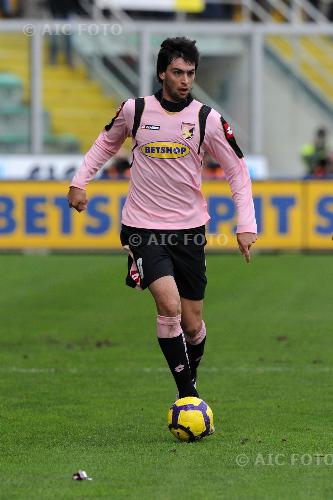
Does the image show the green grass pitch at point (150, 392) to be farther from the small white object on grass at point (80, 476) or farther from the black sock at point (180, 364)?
the black sock at point (180, 364)

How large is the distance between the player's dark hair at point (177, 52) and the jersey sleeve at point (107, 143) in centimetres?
34

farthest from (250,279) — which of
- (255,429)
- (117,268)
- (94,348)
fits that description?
(255,429)

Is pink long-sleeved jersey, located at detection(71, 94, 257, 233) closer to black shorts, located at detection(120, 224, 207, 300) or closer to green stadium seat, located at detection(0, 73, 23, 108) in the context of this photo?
black shorts, located at detection(120, 224, 207, 300)

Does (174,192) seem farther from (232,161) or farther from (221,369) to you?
(221,369)

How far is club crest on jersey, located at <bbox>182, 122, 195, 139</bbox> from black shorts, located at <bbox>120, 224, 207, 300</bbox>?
1.81 ft

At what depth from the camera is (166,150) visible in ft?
26.3

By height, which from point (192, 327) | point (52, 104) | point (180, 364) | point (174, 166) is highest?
point (52, 104)

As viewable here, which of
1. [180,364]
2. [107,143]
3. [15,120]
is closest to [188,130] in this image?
[107,143]

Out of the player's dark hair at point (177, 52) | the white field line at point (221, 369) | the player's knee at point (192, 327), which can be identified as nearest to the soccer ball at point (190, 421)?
the player's knee at point (192, 327)

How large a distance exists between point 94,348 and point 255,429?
4317 millimetres

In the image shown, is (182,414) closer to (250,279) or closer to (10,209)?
(250,279)

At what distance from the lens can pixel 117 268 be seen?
2050 cm

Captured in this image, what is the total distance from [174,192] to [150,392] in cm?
212

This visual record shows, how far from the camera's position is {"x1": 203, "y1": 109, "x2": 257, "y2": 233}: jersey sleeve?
802 cm
